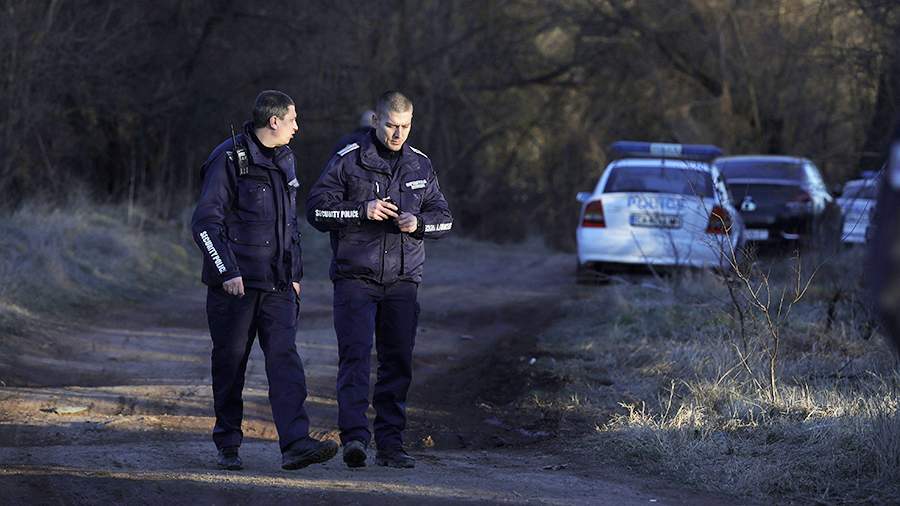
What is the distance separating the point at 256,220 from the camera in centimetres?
634

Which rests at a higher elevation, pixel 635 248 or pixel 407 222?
pixel 407 222

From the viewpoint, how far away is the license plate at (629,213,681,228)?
1460cm

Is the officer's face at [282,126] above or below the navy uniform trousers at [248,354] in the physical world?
above

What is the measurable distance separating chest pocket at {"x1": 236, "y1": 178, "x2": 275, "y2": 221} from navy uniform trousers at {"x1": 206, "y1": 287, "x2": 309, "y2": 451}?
1.17 feet

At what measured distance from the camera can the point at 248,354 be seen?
6.37 meters

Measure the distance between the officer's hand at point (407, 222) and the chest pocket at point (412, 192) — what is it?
0.13 meters

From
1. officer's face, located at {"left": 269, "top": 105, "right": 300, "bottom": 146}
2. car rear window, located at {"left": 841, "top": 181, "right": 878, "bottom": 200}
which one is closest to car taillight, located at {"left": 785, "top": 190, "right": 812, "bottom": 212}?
car rear window, located at {"left": 841, "top": 181, "right": 878, "bottom": 200}

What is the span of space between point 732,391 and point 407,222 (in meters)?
2.46

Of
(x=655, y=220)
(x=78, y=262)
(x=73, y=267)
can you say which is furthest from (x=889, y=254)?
(x=78, y=262)

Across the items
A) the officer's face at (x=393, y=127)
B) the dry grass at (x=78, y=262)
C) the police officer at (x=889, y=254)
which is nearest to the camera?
the police officer at (x=889, y=254)

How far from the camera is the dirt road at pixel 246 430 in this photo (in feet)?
19.0

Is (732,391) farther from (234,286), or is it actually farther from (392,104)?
(234,286)

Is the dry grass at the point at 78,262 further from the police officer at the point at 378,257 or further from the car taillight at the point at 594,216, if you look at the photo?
the police officer at the point at 378,257

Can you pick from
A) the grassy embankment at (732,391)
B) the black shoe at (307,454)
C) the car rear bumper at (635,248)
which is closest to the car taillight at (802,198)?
the car rear bumper at (635,248)
